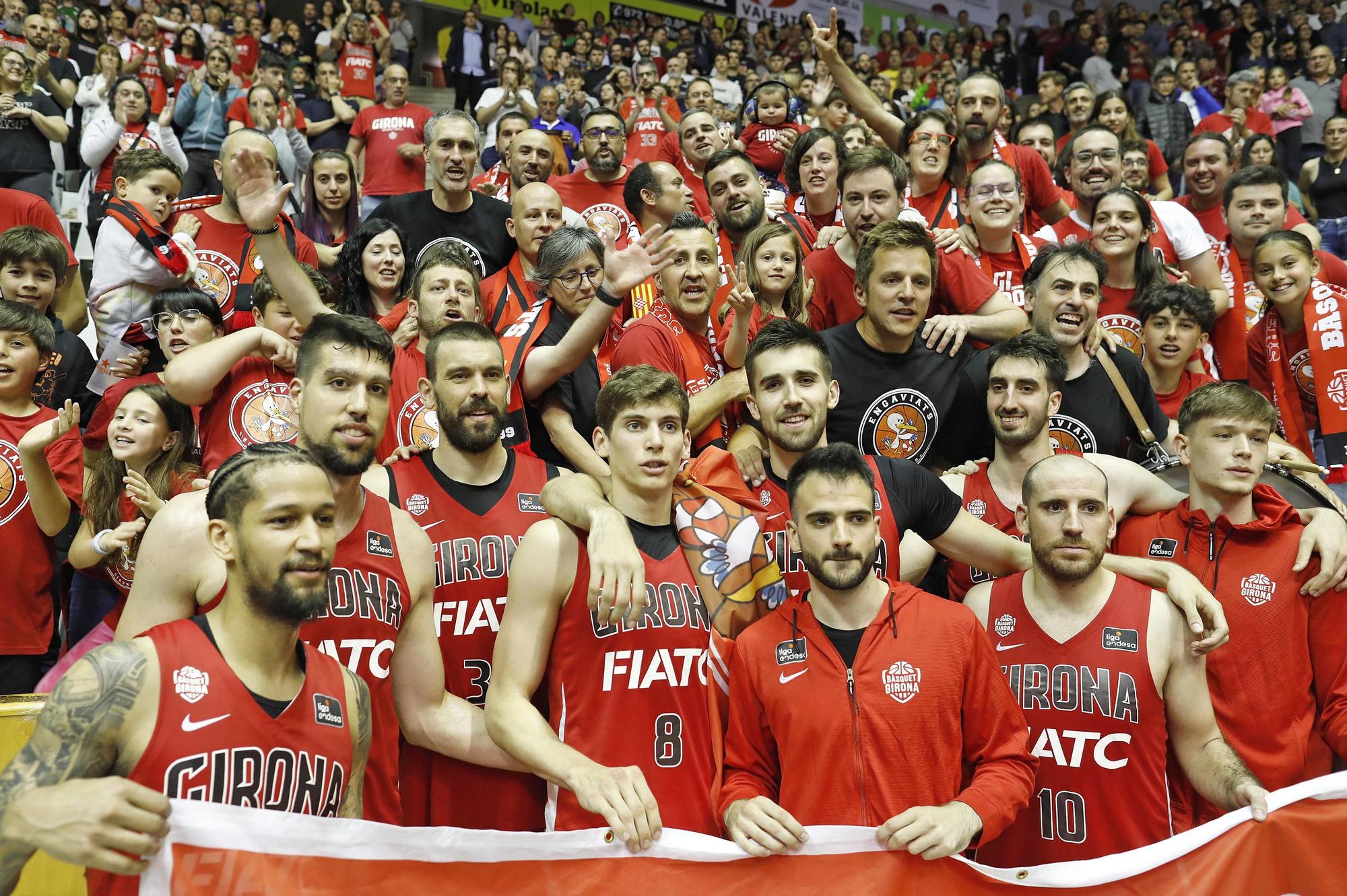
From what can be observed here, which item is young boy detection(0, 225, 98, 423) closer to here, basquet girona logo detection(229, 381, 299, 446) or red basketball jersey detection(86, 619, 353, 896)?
basquet girona logo detection(229, 381, 299, 446)

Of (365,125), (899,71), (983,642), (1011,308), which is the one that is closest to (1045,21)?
(899,71)

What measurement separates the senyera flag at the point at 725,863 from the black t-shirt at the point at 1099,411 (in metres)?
2.06

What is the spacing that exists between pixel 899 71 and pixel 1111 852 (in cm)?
1976

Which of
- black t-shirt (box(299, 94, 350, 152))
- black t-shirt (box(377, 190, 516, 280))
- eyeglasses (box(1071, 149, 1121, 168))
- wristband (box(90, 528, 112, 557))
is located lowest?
wristband (box(90, 528, 112, 557))

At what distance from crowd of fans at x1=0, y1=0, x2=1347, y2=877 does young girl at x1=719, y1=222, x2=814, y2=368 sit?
2 centimetres

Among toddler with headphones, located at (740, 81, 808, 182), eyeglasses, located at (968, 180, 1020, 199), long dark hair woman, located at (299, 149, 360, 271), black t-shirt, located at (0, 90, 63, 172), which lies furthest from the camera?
toddler with headphones, located at (740, 81, 808, 182)

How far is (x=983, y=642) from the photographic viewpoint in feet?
13.6

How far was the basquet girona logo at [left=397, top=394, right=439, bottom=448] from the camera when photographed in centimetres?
538

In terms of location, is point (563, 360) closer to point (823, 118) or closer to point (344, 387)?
point (344, 387)

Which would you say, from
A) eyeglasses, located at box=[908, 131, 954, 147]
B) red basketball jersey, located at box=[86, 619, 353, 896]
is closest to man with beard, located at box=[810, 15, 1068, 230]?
eyeglasses, located at box=[908, 131, 954, 147]

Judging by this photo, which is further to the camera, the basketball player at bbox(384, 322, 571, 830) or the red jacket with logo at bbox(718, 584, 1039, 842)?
the basketball player at bbox(384, 322, 571, 830)

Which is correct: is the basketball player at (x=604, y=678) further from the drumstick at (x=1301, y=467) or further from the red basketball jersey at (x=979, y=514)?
the drumstick at (x=1301, y=467)

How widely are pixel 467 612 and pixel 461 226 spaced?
346 centimetres

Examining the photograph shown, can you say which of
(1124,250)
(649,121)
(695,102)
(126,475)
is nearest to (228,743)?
(126,475)
